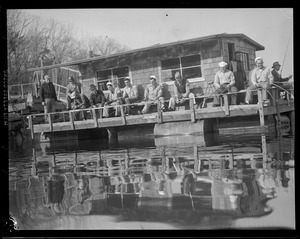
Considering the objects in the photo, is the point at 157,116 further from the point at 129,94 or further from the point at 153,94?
the point at 129,94

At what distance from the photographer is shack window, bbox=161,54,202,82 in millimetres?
6234

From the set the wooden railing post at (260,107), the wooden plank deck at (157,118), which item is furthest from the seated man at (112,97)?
the wooden railing post at (260,107)

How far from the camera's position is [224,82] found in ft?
20.0

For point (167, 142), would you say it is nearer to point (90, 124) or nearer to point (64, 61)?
point (90, 124)

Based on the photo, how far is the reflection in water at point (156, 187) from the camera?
384cm

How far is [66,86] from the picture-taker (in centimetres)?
602

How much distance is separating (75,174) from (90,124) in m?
1.75

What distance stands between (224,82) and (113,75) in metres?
1.88

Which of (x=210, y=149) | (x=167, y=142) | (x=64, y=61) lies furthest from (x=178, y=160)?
(x=64, y=61)

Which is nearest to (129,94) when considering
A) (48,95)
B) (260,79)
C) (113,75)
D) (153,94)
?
(153,94)

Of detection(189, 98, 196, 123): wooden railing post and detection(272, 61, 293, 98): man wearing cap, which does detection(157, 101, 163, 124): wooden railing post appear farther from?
detection(272, 61, 293, 98): man wearing cap

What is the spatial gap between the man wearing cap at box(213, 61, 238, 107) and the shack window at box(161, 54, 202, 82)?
0.34 metres

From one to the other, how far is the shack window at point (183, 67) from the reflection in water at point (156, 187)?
1.25m

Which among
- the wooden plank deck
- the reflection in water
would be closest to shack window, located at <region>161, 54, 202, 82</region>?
the wooden plank deck
